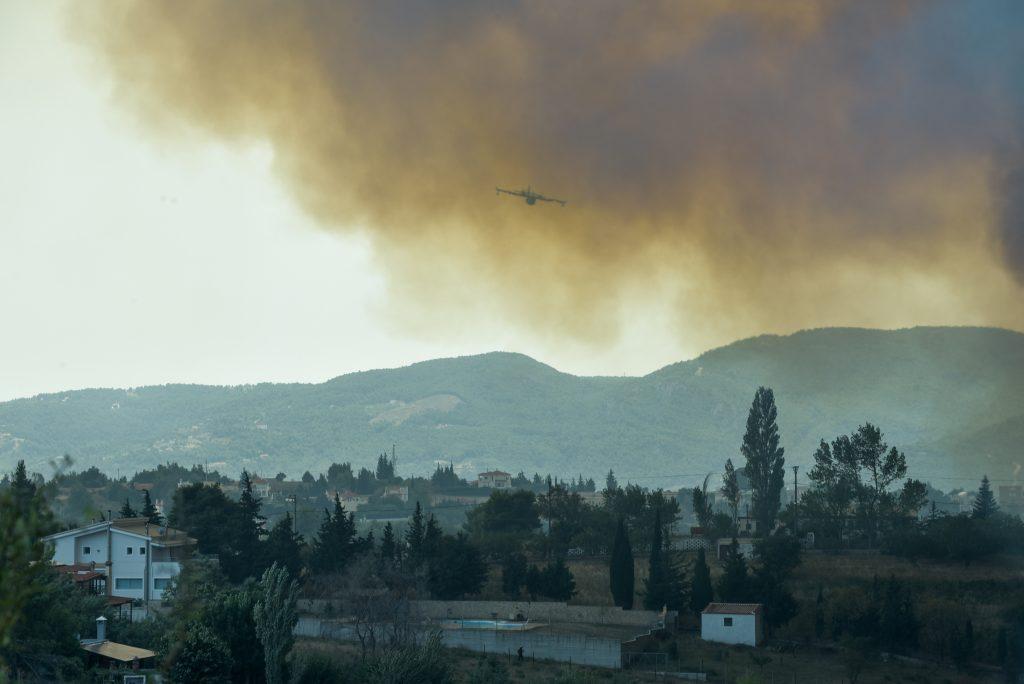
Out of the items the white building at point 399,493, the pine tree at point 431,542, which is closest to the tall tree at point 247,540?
the pine tree at point 431,542

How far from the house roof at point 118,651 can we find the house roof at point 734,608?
28.0 m

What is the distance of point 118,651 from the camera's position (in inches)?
1831

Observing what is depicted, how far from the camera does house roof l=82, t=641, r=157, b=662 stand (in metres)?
45.5

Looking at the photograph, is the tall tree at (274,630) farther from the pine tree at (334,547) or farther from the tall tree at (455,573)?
the pine tree at (334,547)

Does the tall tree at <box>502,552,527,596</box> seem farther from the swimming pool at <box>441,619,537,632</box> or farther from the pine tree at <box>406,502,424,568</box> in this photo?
the swimming pool at <box>441,619,537,632</box>

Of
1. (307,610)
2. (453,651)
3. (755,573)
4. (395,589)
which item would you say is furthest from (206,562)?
(755,573)

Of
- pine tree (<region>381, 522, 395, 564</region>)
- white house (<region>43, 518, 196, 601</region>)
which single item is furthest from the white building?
white house (<region>43, 518, 196, 601</region>)

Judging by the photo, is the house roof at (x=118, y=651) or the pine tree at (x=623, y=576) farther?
the pine tree at (x=623, y=576)

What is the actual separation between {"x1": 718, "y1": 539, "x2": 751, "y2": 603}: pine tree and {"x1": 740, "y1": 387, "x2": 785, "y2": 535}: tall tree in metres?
27.3

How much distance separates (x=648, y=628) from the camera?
62.1 m

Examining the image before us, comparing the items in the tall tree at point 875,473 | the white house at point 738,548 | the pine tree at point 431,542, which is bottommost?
the white house at point 738,548

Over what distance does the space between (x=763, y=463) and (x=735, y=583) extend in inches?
1290

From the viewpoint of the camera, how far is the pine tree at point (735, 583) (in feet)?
217

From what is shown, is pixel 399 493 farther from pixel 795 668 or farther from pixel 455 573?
pixel 795 668
